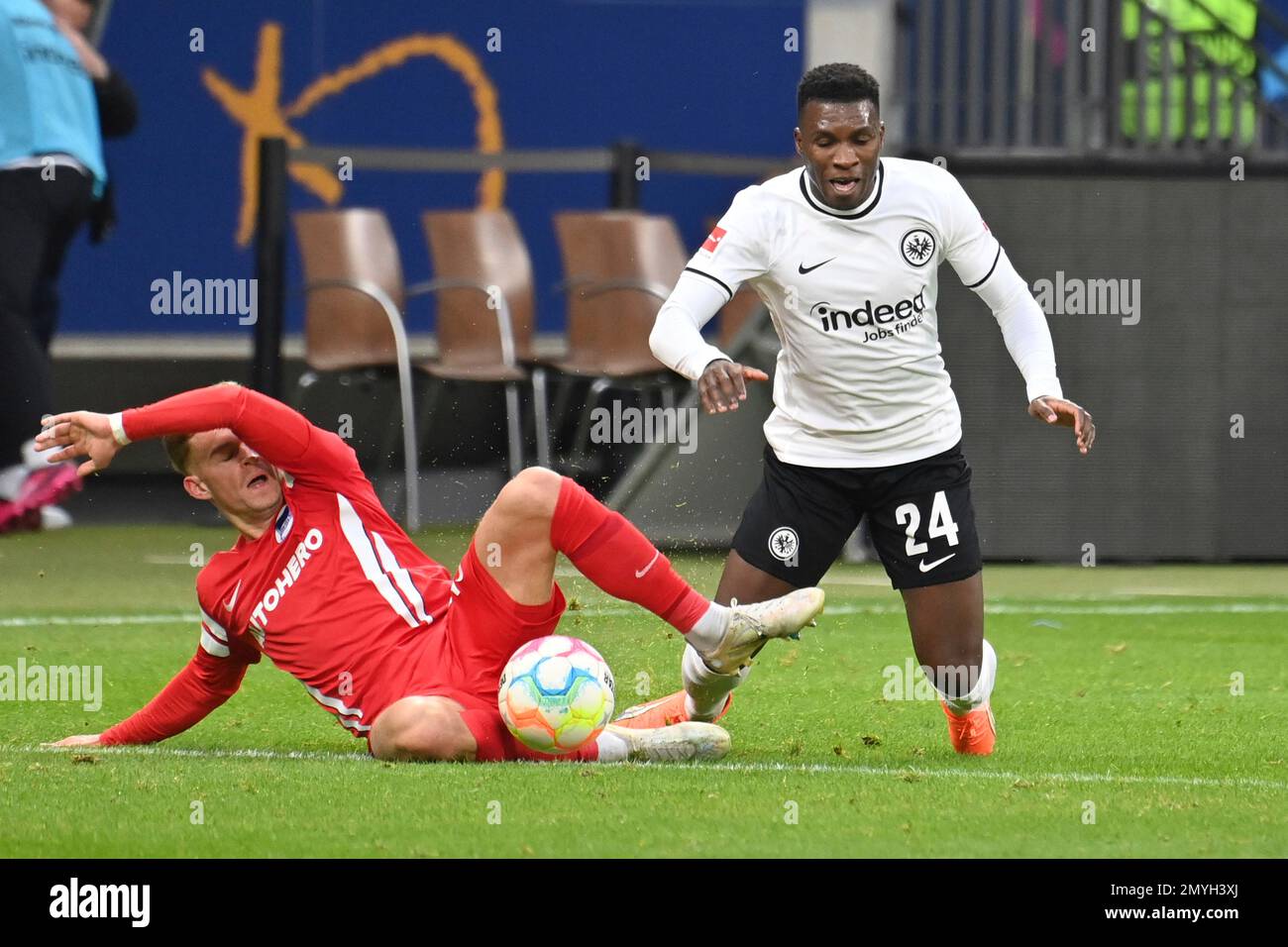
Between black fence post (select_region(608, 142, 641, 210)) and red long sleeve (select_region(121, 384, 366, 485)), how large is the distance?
8.60m

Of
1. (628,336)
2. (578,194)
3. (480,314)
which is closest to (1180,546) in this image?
(628,336)

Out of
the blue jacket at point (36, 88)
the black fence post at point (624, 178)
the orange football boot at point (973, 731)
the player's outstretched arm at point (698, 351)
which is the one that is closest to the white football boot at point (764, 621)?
the player's outstretched arm at point (698, 351)

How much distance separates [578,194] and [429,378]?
353 cm

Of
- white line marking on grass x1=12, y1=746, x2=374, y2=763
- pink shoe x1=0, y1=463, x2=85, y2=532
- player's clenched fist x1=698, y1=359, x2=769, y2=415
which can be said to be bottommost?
pink shoe x1=0, y1=463, x2=85, y2=532

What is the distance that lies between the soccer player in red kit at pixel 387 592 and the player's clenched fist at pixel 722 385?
405mm

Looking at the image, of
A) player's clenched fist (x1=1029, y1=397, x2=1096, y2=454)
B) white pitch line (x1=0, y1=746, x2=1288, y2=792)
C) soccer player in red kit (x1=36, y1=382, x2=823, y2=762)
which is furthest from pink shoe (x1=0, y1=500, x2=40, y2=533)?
player's clenched fist (x1=1029, y1=397, x2=1096, y2=454)

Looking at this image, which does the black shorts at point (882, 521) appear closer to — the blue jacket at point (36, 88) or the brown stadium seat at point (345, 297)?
the brown stadium seat at point (345, 297)

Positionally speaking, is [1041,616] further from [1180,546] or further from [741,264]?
[741,264]

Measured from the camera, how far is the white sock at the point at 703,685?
6629 millimetres

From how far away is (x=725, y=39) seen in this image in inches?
671

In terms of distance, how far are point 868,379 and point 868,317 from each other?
0.58 feet

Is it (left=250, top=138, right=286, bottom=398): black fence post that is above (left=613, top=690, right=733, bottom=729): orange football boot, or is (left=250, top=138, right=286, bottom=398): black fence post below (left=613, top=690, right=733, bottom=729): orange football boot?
above

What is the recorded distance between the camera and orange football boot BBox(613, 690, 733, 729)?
690cm

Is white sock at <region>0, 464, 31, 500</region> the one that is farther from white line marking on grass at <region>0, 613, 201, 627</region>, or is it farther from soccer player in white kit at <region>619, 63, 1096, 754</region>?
soccer player in white kit at <region>619, 63, 1096, 754</region>
